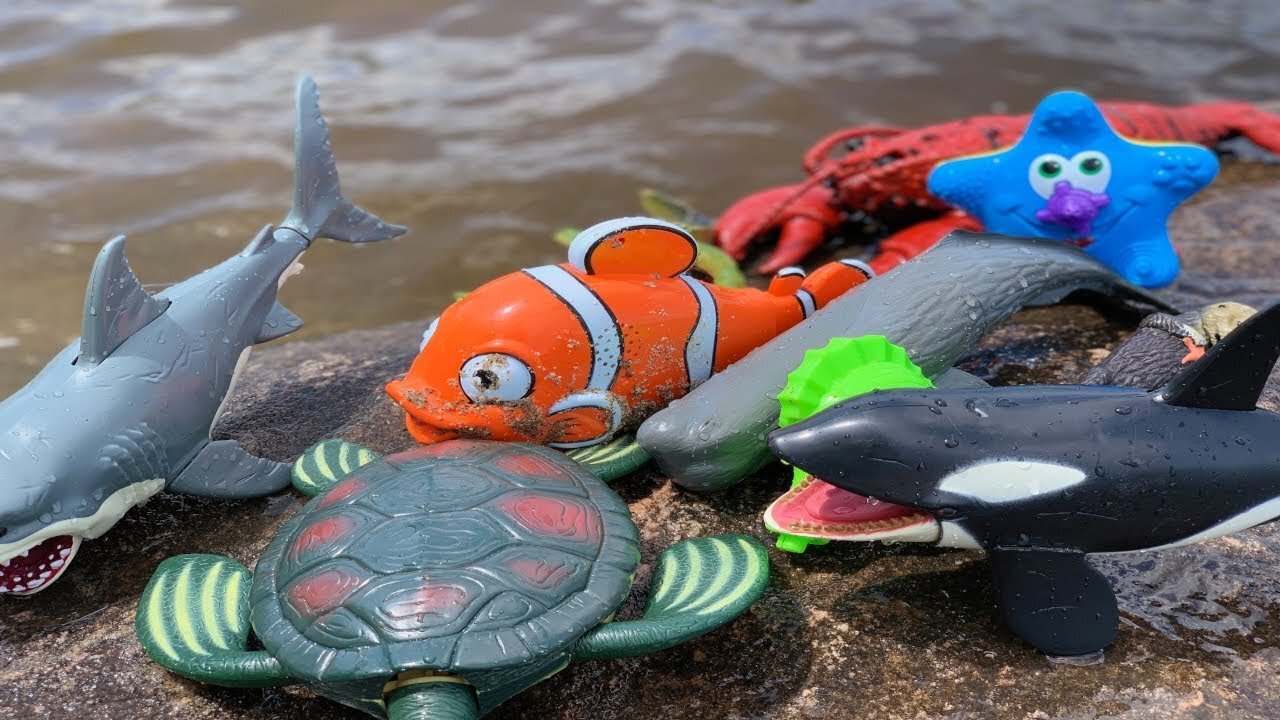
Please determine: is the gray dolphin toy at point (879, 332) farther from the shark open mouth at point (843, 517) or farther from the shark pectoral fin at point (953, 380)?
the shark open mouth at point (843, 517)

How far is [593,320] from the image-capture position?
218cm

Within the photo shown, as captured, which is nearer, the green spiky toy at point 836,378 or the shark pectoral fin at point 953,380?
the green spiky toy at point 836,378

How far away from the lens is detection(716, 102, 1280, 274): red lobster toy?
339 cm

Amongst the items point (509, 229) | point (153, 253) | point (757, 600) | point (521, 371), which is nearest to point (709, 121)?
point (509, 229)

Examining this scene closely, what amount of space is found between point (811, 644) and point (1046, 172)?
1512 mm

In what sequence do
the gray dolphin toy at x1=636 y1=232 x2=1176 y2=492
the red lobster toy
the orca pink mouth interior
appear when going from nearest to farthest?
the orca pink mouth interior
the gray dolphin toy at x1=636 y1=232 x2=1176 y2=492
the red lobster toy

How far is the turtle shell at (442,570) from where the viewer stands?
1572 mm

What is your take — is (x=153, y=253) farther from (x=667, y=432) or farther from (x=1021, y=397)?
(x=1021, y=397)

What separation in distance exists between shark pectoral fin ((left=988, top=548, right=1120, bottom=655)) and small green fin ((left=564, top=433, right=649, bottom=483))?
81 centimetres

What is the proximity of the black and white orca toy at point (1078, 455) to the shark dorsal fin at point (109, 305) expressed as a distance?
1.42 metres

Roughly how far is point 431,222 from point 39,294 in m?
1.62

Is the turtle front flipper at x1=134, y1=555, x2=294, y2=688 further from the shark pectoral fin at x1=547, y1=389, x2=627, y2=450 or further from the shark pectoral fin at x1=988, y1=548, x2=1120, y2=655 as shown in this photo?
the shark pectoral fin at x1=988, y1=548, x2=1120, y2=655

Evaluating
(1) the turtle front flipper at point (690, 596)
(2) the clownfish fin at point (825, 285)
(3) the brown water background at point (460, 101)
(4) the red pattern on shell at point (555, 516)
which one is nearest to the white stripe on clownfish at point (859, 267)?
(2) the clownfish fin at point (825, 285)

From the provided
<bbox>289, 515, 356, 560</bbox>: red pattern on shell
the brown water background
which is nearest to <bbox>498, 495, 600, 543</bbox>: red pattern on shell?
<bbox>289, 515, 356, 560</bbox>: red pattern on shell
